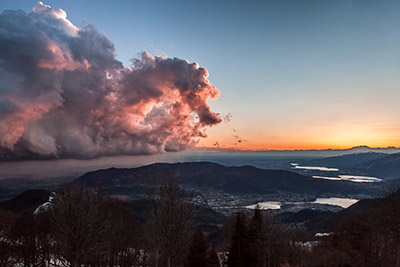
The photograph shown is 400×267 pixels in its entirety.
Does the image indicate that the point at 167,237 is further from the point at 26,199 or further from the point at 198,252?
the point at 26,199

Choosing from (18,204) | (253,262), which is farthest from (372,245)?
(18,204)

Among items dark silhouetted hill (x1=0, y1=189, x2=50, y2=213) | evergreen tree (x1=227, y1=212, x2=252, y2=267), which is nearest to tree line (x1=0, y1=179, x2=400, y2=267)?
evergreen tree (x1=227, y1=212, x2=252, y2=267)

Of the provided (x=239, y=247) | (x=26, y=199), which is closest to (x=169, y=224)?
(x=239, y=247)

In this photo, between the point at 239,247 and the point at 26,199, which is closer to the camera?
the point at 239,247

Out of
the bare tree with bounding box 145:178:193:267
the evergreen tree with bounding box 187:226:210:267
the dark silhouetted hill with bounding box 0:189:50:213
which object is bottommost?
the dark silhouetted hill with bounding box 0:189:50:213

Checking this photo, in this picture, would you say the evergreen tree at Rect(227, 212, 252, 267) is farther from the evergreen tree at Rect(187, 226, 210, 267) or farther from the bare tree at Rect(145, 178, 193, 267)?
the bare tree at Rect(145, 178, 193, 267)

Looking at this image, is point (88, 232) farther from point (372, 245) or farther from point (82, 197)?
point (372, 245)
